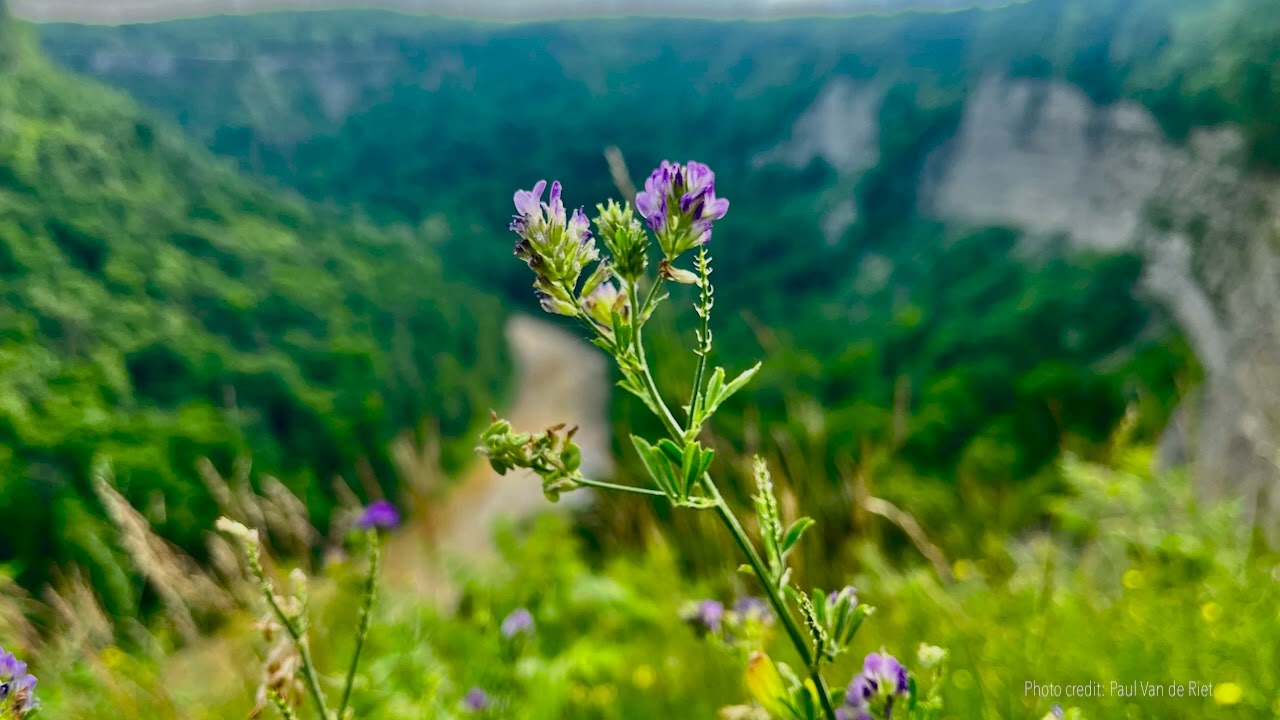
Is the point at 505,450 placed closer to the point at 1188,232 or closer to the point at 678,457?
the point at 678,457

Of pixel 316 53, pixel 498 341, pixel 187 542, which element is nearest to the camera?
pixel 187 542

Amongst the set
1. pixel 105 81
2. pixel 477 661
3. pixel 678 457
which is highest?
pixel 105 81

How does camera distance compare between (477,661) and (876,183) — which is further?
(876,183)

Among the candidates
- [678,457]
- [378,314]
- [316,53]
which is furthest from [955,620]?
[316,53]

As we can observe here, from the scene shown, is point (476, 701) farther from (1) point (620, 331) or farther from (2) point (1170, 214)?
(2) point (1170, 214)

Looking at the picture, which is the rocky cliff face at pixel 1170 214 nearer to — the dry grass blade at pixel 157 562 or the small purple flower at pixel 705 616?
the small purple flower at pixel 705 616

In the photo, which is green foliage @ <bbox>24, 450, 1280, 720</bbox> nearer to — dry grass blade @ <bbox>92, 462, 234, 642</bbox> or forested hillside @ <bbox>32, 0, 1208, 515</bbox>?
dry grass blade @ <bbox>92, 462, 234, 642</bbox>
